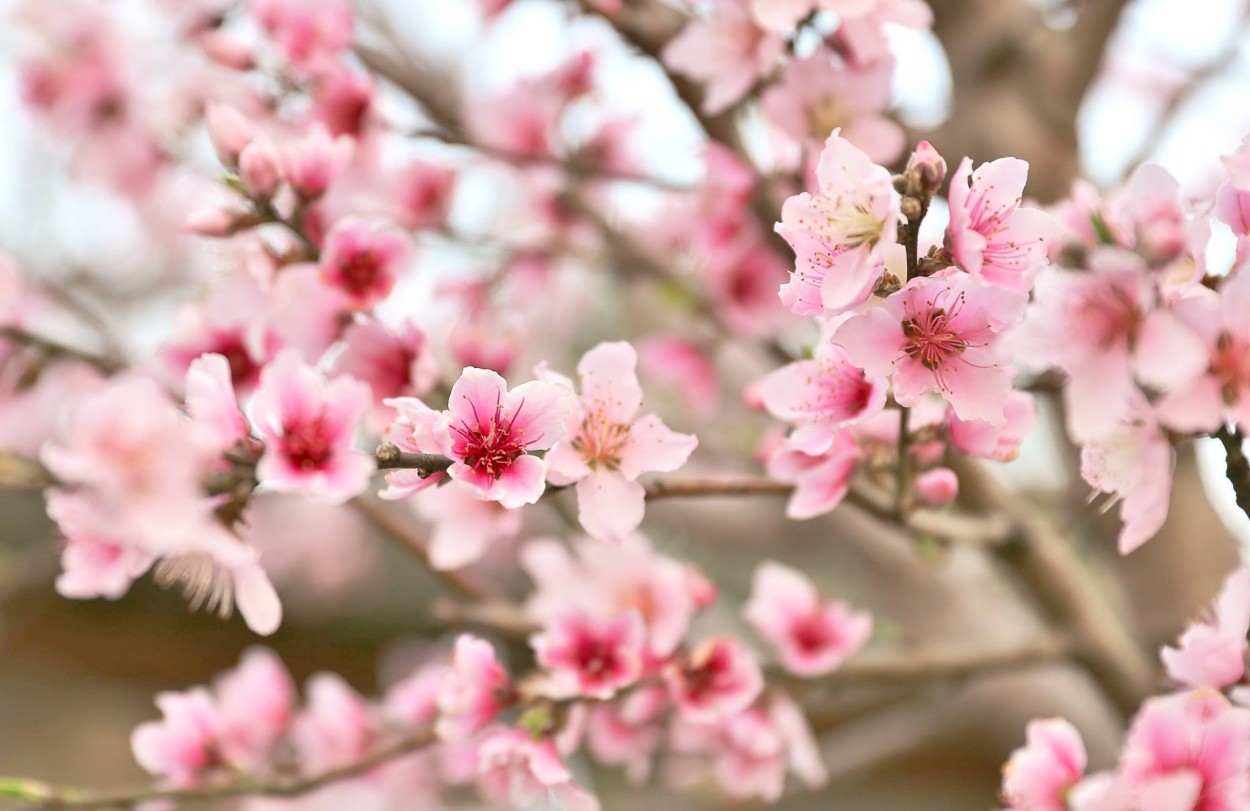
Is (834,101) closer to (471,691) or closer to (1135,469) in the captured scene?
(1135,469)

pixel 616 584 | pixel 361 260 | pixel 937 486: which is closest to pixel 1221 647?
pixel 937 486

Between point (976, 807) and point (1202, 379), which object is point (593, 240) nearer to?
point (1202, 379)

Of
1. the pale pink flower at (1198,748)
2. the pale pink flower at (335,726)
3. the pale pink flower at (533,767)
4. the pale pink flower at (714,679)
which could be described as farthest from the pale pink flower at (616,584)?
the pale pink flower at (1198,748)

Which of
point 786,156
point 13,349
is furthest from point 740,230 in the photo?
point 13,349

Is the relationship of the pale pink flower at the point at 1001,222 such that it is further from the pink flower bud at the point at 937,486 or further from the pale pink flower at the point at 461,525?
the pale pink flower at the point at 461,525

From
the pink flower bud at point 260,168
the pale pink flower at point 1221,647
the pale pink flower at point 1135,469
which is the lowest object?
the pale pink flower at point 1221,647
